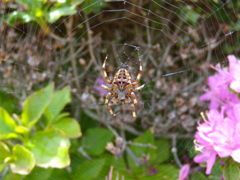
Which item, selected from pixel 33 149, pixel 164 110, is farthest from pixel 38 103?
pixel 164 110

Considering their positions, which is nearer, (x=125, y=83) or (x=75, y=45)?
(x=125, y=83)

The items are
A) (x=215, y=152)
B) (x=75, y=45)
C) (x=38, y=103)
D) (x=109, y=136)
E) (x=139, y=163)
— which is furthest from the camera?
(x=75, y=45)

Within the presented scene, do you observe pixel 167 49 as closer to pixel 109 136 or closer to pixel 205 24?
pixel 205 24

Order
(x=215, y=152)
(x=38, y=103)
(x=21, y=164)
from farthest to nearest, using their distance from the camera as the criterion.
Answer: (x=38, y=103), (x=21, y=164), (x=215, y=152)

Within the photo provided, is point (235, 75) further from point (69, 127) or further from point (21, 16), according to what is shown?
point (21, 16)

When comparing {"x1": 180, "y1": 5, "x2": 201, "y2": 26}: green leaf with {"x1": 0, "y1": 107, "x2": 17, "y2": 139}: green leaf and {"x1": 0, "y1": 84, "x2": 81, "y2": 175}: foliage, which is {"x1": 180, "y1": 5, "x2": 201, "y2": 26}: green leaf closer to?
{"x1": 0, "y1": 84, "x2": 81, "y2": 175}: foliage

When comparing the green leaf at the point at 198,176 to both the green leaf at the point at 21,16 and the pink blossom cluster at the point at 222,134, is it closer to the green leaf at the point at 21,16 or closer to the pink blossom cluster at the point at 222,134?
the pink blossom cluster at the point at 222,134

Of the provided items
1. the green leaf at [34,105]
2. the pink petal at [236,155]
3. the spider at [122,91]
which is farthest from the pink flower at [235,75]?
the green leaf at [34,105]

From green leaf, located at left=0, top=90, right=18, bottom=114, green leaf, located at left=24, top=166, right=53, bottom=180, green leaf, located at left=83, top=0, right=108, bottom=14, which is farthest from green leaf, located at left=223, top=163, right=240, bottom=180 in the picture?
green leaf, located at left=0, top=90, right=18, bottom=114
